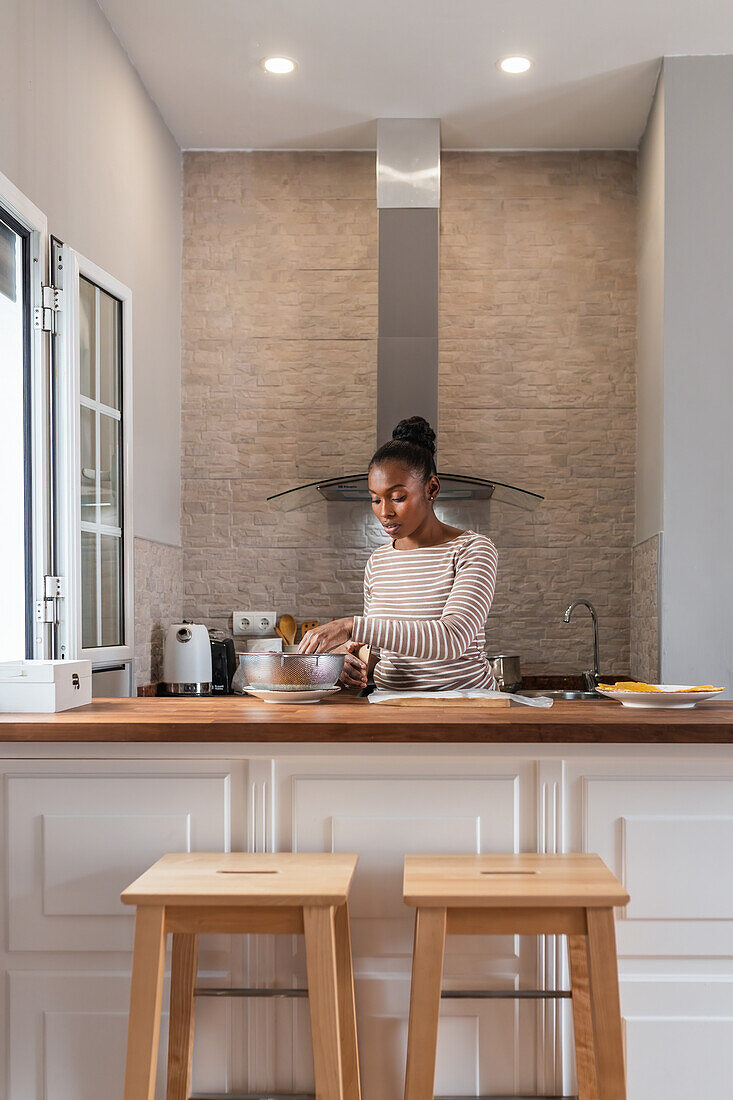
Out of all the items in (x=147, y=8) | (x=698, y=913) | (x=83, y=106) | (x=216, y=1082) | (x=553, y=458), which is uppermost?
(x=147, y=8)

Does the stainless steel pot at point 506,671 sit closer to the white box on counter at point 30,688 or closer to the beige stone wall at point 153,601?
the beige stone wall at point 153,601

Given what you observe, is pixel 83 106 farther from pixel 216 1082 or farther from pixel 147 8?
pixel 216 1082

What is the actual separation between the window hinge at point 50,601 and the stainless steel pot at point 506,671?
1645mm

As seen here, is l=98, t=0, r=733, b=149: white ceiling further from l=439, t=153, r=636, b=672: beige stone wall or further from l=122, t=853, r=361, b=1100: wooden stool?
l=122, t=853, r=361, b=1100: wooden stool

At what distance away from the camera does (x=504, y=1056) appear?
188 centimetres

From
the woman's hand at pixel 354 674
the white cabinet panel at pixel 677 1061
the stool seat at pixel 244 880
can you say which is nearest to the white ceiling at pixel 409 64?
the woman's hand at pixel 354 674

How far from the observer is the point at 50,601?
2750 millimetres

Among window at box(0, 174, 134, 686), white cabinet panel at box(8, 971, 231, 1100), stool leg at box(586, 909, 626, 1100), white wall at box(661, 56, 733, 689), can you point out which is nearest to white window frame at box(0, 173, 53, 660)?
window at box(0, 174, 134, 686)

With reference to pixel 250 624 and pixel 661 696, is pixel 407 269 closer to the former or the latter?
pixel 250 624

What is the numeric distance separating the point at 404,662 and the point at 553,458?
176 centimetres

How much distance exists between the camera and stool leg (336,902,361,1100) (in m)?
1.80

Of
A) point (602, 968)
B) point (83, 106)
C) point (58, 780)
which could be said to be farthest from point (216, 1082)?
point (83, 106)

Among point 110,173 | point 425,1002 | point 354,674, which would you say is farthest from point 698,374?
point 425,1002

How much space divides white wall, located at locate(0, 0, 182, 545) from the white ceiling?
0.63 feet
